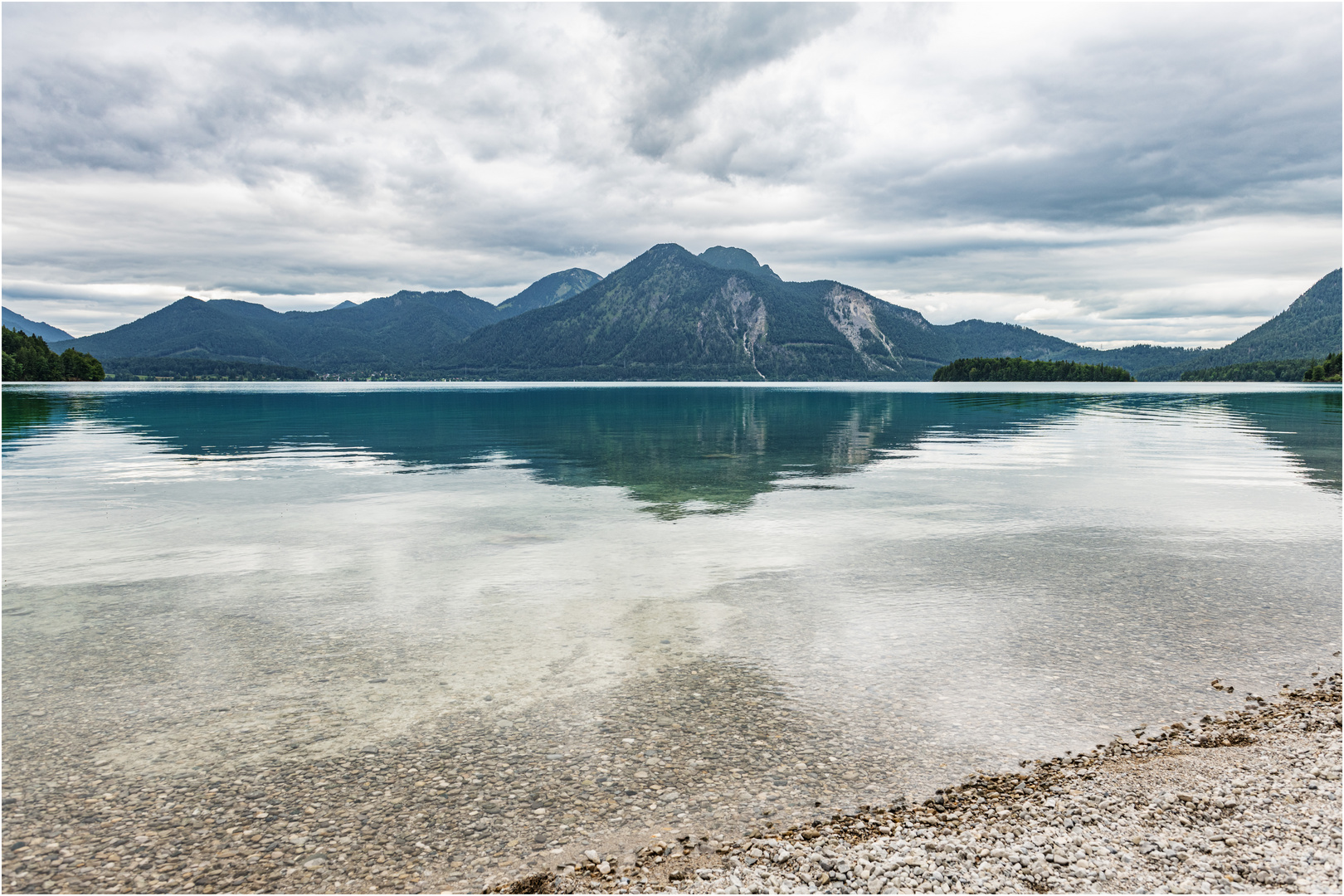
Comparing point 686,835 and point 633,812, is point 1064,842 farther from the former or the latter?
point 633,812

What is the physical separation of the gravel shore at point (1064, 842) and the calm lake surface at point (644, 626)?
57 cm

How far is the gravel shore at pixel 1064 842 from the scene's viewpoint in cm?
723

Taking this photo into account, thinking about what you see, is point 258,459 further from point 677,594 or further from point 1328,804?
point 1328,804

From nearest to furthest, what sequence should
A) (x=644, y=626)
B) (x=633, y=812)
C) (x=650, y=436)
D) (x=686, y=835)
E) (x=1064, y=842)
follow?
1. (x=1064, y=842)
2. (x=686, y=835)
3. (x=633, y=812)
4. (x=644, y=626)
5. (x=650, y=436)

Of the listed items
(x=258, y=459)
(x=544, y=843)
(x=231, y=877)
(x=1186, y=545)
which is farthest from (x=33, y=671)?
(x=258, y=459)

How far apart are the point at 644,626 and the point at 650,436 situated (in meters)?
49.0

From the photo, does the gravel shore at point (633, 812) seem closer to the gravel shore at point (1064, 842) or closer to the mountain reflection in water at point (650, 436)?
the gravel shore at point (1064, 842)

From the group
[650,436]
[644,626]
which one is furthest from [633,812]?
[650,436]

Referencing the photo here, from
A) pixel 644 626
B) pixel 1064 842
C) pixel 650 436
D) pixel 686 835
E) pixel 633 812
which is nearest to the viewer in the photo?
pixel 1064 842

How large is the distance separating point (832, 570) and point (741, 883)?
41.1 feet

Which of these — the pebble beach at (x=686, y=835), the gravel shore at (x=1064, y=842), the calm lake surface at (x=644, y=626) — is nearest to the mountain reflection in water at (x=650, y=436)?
the calm lake surface at (x=644, y=626)

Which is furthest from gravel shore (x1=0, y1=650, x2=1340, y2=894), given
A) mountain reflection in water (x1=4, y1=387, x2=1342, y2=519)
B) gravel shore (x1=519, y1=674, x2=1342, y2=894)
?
mountain reflection in water (x1=4, y1=387, x2=1342, y2=519)

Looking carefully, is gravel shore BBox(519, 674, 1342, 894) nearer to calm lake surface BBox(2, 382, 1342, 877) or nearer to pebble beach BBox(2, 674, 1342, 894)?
pebble beach BBox(2, 674, 1342, 894)

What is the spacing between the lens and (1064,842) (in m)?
7.79
